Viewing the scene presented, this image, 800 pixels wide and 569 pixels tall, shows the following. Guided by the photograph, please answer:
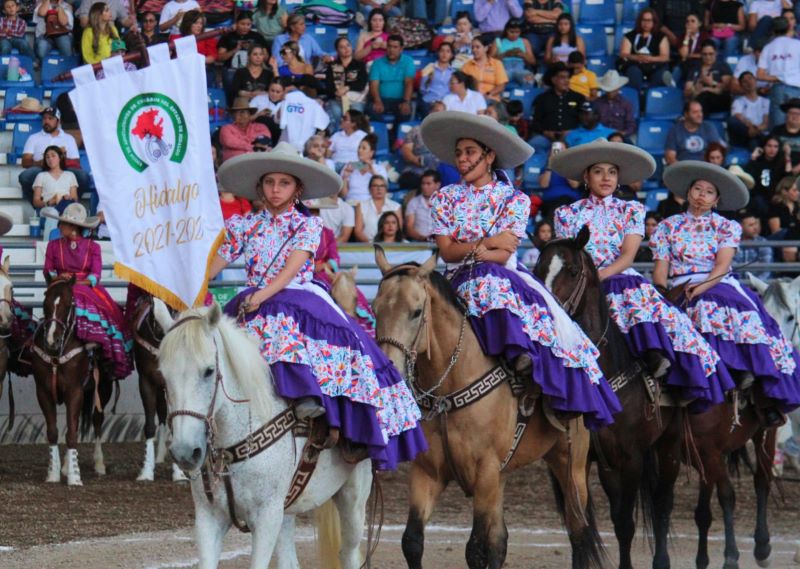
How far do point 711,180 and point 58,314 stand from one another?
19.8ft

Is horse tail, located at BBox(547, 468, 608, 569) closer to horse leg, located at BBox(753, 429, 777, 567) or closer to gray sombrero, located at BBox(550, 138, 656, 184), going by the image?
horse leg, located at BBox(753, 429, 777, 567)

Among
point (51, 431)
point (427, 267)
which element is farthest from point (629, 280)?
point (51, 431)

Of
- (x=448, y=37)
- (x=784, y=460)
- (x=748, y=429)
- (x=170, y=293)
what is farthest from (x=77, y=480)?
(x=448, y=37)

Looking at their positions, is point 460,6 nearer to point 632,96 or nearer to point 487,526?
point 632,96

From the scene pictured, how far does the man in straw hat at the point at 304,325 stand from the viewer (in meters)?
7.09

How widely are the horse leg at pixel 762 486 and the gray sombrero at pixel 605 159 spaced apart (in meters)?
2.59

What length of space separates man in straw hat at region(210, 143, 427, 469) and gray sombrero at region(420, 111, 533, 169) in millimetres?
1048

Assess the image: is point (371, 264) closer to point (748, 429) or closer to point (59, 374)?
point (59, 374)

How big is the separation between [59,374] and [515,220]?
247 inches

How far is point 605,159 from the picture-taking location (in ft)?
32.1

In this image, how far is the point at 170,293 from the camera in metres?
8.20

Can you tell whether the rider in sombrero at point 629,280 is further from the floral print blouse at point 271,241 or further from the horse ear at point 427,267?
the floral print blouse at point 271,241

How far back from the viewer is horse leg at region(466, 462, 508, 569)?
310 inches

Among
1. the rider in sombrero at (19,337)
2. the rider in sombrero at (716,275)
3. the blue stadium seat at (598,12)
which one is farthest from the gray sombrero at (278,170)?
the blue stadium seat at (598,12)
